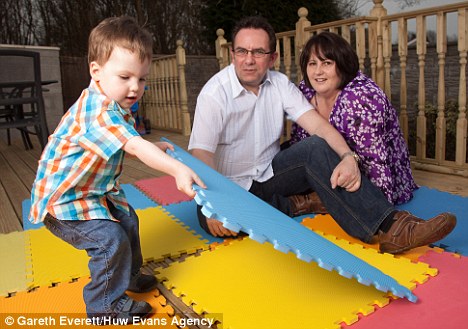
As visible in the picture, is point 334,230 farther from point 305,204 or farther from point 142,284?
point 142,284

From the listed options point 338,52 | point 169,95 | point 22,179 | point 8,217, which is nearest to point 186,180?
point 338,52

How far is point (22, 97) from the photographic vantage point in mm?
4148

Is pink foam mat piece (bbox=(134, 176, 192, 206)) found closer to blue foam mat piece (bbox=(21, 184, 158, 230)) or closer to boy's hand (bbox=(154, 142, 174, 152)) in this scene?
blue foam mat piece (bbox=(21, 184, 158, 230))

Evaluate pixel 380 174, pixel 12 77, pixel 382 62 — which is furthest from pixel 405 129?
pixel 12 77

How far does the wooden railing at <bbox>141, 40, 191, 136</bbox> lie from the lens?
19.1 feet

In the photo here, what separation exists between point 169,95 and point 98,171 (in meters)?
5.13

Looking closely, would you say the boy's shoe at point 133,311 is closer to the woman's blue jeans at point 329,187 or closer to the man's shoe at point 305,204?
the woman's blue jeans at point 329,187

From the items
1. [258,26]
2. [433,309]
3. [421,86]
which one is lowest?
[433,309]

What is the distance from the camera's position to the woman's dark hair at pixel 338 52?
Result: 212cm

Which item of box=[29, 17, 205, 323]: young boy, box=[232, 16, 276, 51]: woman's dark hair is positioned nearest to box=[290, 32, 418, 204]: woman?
box=[232, 16, 276, 51]: woman's dark hair

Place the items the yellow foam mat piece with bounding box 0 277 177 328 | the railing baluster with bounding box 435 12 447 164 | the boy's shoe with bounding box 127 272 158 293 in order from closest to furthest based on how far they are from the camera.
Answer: the yellow foam mat piece with bounding box 0 277 177 328, the boy's shoe with bounding box 127 272 158 293, the railing baluster with bounding box 435 12 447 164

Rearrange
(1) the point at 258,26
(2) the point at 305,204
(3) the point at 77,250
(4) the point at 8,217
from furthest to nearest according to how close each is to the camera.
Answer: (4) the point at 8,217, (2) the point at 305,204, (1) the point at 258,26, (3) the point at 77,250

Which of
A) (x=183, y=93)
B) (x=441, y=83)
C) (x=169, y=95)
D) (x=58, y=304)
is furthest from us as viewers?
(x=169, y=95)

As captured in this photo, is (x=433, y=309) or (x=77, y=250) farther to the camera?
(x=77, y=250)
